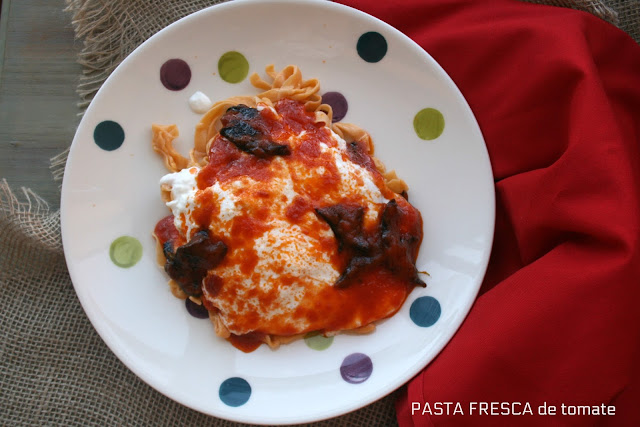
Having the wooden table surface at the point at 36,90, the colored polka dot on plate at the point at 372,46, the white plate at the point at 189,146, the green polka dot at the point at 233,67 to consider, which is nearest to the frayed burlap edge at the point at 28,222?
the wooden table surface at the point at 36,90

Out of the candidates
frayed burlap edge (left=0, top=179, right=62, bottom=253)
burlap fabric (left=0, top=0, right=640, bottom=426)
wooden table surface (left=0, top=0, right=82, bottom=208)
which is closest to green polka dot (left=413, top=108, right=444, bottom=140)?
burlap fabric (left=0, top=0, right=640, bottom=426)

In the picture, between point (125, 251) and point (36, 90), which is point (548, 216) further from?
point (36, 90)

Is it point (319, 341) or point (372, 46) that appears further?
Result: point (372, 46)

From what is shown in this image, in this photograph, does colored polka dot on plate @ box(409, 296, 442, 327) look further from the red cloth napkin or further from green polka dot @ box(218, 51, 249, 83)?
green polka dot @ box(218, 51, 249, 83)

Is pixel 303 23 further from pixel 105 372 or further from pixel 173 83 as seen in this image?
pixel 105 372

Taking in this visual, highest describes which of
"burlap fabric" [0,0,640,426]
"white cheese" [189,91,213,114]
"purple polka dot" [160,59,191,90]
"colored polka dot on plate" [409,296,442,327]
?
"purple polka dot" [160,59,191,90]

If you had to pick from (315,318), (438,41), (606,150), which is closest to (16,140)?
(315,318)

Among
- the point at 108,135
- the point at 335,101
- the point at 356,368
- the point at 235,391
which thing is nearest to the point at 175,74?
the point at 108,135
